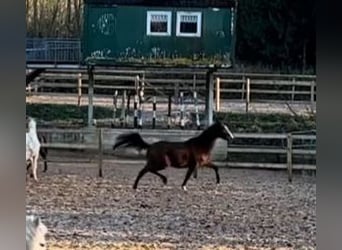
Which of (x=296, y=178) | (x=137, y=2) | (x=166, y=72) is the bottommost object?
(x=296, y=178)

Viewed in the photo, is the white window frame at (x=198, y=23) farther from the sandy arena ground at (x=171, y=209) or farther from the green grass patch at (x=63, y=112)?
the green grass patch at (x=63, y=112)

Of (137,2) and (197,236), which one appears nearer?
(197,236)

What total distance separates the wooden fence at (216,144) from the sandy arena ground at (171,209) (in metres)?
0.10

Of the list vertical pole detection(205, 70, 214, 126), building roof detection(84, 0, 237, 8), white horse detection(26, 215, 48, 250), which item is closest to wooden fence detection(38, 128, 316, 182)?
vertical pole detection(205, 70, 214, 126)

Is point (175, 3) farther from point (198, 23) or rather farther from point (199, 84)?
point (199, 84)

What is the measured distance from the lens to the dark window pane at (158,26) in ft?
21.2

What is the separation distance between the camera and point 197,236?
3.65m

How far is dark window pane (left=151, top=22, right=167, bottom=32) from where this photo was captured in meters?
6.48

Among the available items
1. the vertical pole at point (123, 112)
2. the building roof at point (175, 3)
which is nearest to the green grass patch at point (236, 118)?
the vertical pole at point (123, 112)

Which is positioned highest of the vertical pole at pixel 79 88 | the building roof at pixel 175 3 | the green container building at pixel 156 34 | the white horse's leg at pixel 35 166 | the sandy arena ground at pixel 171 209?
the building roof at pixel 175 3
